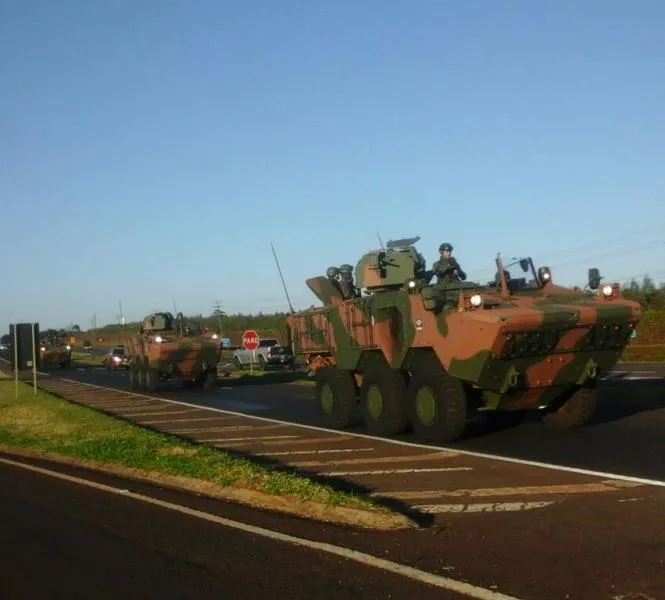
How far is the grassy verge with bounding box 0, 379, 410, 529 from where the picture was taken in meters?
8.95

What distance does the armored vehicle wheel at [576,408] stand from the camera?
1441 cm

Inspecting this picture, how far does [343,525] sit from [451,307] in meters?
5.45

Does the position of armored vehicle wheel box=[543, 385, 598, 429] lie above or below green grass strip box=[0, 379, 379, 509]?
above

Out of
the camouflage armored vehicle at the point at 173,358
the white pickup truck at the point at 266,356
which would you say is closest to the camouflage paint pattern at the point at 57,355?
the white pickup truck at the point at 266,356

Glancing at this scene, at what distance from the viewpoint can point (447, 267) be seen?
584 inches

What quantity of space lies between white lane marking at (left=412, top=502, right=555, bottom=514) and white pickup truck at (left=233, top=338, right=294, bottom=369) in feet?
118

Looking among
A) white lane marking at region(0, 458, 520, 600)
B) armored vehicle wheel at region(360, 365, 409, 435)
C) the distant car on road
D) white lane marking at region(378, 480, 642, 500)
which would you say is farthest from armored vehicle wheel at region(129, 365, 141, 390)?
white lane marking at region(378, 480, 642, 500)

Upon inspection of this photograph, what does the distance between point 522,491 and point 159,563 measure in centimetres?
410

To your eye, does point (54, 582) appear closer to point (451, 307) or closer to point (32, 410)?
point (451, 307)

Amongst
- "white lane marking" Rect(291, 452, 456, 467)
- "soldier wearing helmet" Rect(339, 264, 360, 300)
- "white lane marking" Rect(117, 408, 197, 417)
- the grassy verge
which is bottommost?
"white lane marking" Rect(117, 408, 197, 417)

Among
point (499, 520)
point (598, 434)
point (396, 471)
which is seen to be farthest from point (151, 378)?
point (499, 520)

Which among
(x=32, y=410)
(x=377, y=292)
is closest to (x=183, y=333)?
(x=32, y=410)

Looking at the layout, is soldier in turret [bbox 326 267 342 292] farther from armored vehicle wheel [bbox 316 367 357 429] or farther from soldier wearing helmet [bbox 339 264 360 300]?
armored vehicle wheel [bbox 316 367 357 429]

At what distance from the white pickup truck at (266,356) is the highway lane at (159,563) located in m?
35.9
